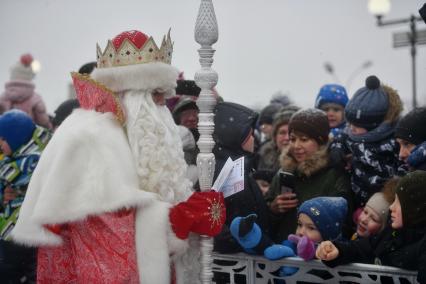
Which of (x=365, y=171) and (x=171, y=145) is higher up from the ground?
(x=171, y=145)

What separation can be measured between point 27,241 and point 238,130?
1.81m

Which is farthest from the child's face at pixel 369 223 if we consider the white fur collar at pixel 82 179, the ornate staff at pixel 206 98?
the white fur collar at pixel 82 179

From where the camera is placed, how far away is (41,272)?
153 inches

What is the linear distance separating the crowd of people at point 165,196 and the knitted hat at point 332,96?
1.44 m

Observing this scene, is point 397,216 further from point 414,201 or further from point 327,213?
point 327,213

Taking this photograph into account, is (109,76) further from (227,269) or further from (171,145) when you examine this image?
(227,269)

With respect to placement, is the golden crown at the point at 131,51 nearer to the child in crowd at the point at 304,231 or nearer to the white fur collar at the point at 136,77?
the white fur collar at the point at 136,77

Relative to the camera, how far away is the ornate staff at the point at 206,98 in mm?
3871

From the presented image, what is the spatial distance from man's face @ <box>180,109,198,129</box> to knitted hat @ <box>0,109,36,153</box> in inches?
58.2

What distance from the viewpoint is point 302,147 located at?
5.21 meters

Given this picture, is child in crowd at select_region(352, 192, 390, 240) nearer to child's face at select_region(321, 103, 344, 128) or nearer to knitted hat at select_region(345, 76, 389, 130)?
knitted hat at select_region(345, 76, 389, 130)

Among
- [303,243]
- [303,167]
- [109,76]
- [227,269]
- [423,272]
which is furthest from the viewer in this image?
[303,167]

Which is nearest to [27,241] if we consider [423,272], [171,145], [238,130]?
[171,145]

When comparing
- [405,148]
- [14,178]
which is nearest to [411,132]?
[405,148]
